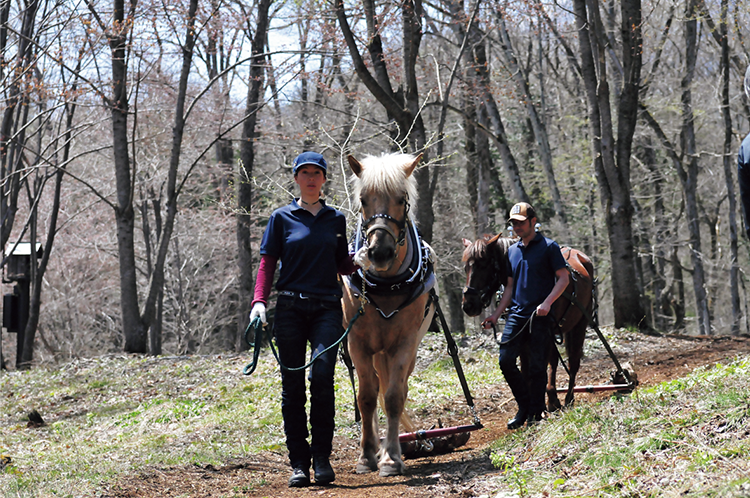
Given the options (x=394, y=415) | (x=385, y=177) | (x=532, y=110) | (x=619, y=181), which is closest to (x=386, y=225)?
(x=385, y=177)

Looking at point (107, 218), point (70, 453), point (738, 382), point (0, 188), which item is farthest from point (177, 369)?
point (107, 218)

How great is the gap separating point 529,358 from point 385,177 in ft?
7.21

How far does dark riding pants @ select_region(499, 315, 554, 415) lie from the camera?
19.8 ft

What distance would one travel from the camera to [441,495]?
4.46 m

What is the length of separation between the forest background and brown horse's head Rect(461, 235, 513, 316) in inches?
201

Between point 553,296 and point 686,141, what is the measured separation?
19828 mm

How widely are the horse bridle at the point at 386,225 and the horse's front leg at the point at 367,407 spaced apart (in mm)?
1015

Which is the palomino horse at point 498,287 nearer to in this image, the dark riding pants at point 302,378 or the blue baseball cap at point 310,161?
the dark riding pants at point 302,378

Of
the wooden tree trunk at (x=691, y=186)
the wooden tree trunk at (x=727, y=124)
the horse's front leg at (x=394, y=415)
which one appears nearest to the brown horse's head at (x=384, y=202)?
the horse's front leg at (x=394, y=415)

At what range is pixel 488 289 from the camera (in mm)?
6875

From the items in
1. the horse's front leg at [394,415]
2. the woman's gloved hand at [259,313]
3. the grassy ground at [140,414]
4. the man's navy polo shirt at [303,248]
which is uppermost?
the man's navy polo shirt at [303,248]

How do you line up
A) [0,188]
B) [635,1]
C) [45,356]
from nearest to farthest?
[635,1], [0,188], [45,356]

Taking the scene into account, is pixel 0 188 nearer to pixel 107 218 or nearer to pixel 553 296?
pixel 107 218

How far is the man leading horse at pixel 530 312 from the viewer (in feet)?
19.8
